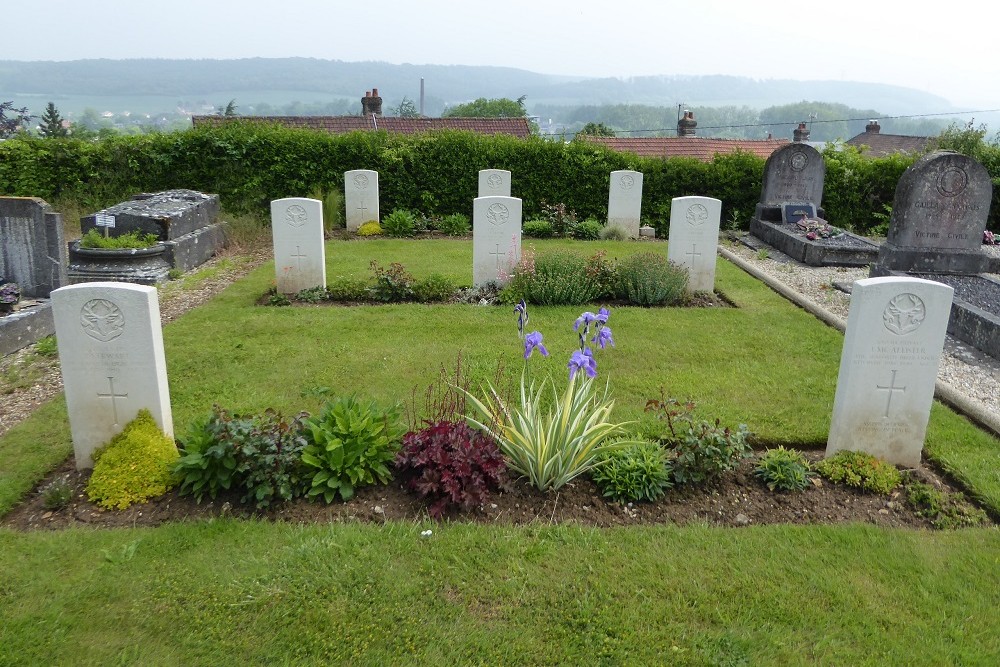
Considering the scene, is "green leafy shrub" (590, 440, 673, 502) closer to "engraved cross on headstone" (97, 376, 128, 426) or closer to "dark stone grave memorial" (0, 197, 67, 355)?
"engraved cross on headstone" (97, 376, 128, 426)

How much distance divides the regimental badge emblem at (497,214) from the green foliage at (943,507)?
5.90 metres

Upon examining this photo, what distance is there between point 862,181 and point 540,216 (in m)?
6.91

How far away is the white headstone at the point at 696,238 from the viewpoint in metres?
9.37

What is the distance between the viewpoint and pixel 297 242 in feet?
30.0

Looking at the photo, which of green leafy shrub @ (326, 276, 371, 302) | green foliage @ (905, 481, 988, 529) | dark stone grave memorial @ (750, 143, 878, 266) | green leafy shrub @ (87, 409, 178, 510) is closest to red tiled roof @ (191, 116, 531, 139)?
dark stone grave memorial @ (750, 143, 878, 266)

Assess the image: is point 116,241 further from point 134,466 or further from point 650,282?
point 650,282

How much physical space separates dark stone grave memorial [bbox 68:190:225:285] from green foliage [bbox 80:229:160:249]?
0.11 meters

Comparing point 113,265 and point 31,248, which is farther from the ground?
point 31,248

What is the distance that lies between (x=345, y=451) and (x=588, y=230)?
1090 cm

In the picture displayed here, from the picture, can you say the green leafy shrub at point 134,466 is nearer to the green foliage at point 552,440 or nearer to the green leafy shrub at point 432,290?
the green foliage at point 552,440

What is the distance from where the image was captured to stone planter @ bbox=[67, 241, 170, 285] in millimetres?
9734

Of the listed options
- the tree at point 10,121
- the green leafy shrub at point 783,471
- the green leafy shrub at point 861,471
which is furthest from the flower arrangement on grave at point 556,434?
the tree at point 10,121

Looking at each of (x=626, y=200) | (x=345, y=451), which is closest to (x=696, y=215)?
(x=626, y=200)

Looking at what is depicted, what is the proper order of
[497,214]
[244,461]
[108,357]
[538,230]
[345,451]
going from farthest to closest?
[538,230] < [497,214] < [108,357] < [345,451] < [244,461]
